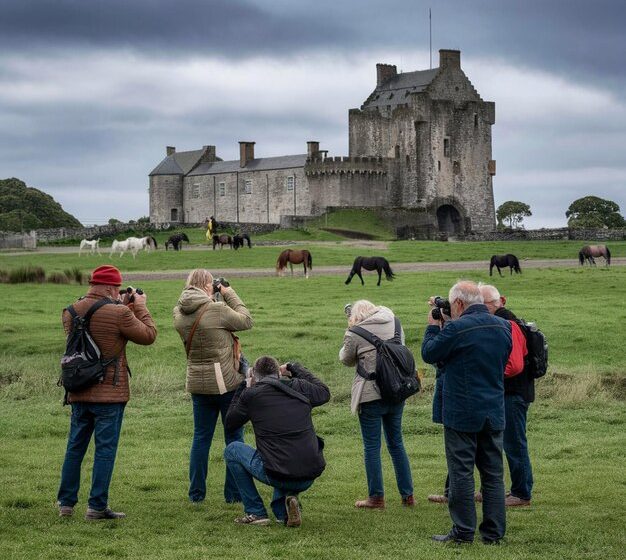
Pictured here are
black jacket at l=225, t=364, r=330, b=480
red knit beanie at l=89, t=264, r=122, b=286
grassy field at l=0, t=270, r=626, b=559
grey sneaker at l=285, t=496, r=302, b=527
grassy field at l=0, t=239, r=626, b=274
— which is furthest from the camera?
grassy field at l=0, t=239, r=626, b=274

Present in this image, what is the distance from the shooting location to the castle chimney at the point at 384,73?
116 metres

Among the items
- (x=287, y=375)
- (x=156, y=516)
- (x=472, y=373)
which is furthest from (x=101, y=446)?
(x=472, y=373)

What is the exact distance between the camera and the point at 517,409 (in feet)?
38.9

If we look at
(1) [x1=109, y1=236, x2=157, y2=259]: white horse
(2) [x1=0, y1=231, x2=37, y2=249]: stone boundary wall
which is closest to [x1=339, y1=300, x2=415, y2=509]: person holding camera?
(1) [x1=109, y1=236, x2=157, y2=259]: white horse

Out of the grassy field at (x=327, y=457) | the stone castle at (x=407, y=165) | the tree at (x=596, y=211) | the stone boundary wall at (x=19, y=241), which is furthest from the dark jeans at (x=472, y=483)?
the tree at (x=596, y=211)

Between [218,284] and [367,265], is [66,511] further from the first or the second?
[367,265]

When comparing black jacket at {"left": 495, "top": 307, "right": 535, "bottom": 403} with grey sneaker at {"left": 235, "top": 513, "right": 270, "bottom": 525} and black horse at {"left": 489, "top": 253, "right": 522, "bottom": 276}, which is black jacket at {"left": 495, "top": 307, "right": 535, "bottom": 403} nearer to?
grey sneaker at {"left": 235, "top": 513, "right": 270, "bottom": 525}

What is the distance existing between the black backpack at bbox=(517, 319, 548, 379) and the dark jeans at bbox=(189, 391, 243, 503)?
300cm

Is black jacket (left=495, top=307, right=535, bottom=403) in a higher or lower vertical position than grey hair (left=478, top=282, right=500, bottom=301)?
lower

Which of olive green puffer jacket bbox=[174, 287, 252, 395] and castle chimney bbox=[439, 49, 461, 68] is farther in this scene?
castle chimney bbox=[439, 49, 461, 68]

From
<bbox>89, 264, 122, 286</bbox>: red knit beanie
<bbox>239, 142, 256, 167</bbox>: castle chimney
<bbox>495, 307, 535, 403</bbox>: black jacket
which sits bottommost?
<bbox>495, 307, 535, 403</bbox>: black jacket

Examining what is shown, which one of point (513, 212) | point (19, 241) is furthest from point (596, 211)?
point (19, 241)

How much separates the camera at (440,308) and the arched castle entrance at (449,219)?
3861 inches

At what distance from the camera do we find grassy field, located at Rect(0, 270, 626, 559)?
32.8ft
